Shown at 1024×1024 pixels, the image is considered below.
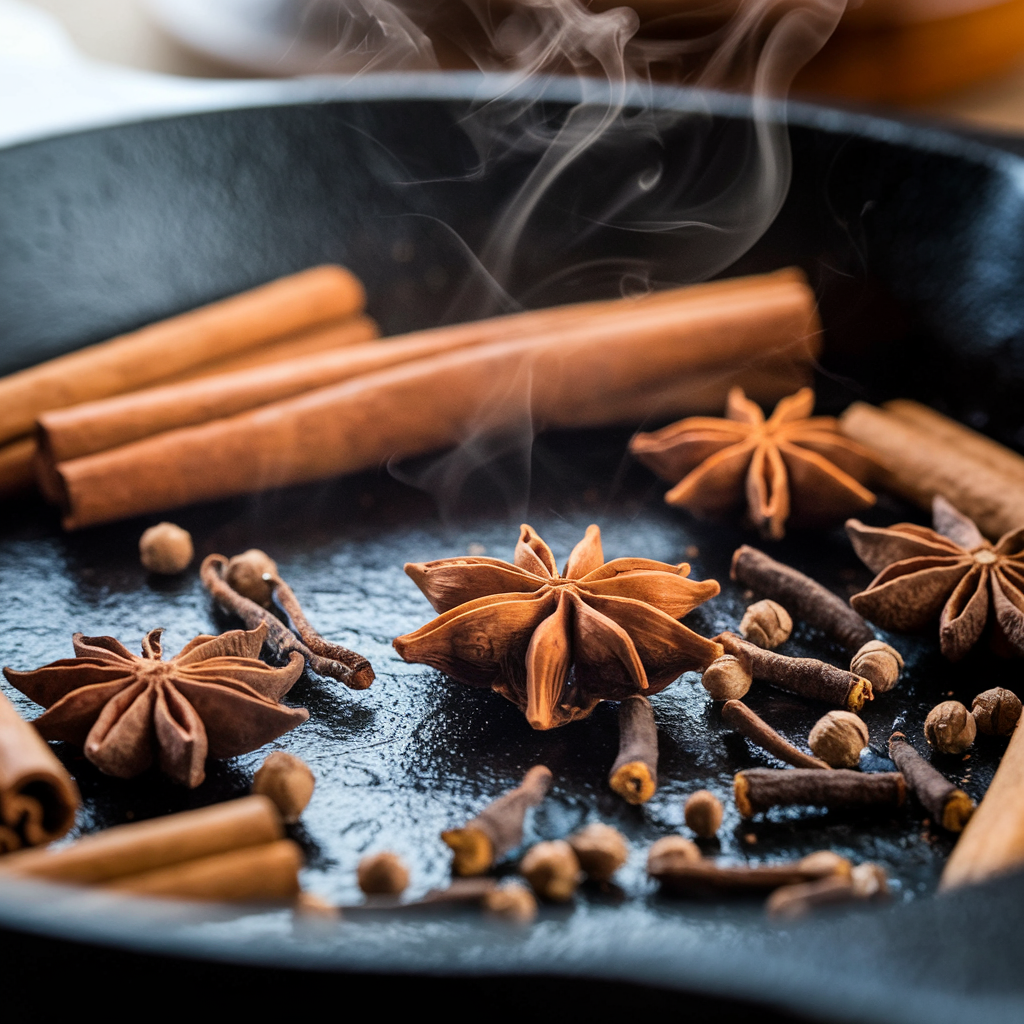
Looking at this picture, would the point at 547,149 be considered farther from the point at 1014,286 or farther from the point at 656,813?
the point at 656,813

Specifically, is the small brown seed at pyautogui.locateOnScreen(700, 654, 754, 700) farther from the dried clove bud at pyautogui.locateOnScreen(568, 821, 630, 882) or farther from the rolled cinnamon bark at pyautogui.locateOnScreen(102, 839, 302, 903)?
the rolled cinnamon bark at pyautogui.locateOnScreen(102, 839, 302, 903)

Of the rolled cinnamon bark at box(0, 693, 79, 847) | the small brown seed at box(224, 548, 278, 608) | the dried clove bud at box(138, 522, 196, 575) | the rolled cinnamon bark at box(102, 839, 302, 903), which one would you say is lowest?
the rolled cinnamon bark at box(102, 839, 302, 903)

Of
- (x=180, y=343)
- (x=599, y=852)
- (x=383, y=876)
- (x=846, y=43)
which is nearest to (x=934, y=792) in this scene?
(x=599, y=852)

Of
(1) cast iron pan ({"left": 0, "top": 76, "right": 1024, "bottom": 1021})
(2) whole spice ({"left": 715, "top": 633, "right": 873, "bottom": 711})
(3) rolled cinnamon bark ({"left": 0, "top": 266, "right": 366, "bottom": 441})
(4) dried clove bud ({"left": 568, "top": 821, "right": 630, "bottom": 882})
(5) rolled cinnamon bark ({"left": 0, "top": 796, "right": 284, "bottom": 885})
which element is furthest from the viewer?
(3) rolled cinnamon bark ({"left": 0, "top": 266, "right": 366, "bottom": 441})

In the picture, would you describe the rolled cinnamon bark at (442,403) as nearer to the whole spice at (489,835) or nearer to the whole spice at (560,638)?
the whole spice at (560,638)

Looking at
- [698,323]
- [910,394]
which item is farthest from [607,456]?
[910,394]

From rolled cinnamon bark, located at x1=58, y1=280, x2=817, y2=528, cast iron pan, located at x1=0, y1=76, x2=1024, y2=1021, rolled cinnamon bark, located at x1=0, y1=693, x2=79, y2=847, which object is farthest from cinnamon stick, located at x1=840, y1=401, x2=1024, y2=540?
rolled cinnamon bark, located at x1=0, y1=693, x2=79, y2=847

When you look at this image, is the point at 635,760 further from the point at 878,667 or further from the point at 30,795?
the point at 30,795
